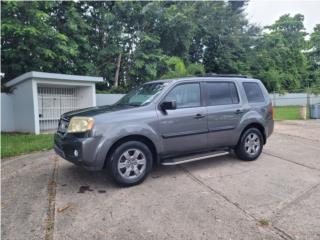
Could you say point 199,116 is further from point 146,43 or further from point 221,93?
point 146,43

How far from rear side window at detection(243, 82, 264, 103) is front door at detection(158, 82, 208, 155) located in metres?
1.37

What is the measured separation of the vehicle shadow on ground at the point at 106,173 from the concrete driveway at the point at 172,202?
0.06 feet

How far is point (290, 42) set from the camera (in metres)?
30.8

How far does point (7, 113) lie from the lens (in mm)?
11953

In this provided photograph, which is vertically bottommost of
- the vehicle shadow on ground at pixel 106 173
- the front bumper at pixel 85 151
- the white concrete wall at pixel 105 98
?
the vehicle shadow on ground at pixel 106 173

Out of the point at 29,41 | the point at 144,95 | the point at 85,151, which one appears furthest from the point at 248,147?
the point at 29,41

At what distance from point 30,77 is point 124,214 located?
29.0ft

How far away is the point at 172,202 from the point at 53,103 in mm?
10493

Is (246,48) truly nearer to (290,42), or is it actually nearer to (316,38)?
(290,42)

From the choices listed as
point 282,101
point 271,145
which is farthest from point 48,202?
point 282,101

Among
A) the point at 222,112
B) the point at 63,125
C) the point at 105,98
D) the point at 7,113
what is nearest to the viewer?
the point at 63,125

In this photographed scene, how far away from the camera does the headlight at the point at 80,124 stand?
413cm

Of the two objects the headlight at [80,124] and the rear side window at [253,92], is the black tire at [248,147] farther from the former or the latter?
the headlight at [80,124]

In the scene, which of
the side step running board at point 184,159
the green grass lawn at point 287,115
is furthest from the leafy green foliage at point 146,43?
the side step running board at point 184,159
